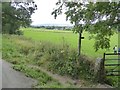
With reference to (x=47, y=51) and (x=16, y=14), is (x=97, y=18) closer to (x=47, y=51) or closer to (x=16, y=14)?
(x=16, y=14)

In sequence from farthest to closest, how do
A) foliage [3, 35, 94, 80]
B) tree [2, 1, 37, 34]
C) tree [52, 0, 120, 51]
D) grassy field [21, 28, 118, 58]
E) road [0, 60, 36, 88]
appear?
grassy field [21, 28, 118, 58] < foliage [3, 35, 94, 80] < tree [52, 0, 120, 51] < tree [2, 1, 37, 34] < road [0, 60, 36, 88]

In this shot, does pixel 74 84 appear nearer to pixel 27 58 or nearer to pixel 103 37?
pixel 103 37

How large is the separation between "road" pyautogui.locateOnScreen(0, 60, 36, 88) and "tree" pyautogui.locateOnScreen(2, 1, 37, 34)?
1184mm

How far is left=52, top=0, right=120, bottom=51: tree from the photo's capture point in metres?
6.68

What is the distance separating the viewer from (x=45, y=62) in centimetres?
843

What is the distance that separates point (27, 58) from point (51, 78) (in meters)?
2.01

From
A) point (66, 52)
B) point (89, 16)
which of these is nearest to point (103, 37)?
point (89, 16)

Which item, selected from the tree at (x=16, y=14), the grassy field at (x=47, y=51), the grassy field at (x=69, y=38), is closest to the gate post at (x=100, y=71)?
the grassy field at (x=47, y=51)

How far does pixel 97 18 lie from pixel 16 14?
2.09m

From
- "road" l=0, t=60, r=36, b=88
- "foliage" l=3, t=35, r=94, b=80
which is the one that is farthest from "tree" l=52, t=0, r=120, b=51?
"road" l=0, t=60, r=36, b=88

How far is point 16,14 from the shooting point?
6566 mm

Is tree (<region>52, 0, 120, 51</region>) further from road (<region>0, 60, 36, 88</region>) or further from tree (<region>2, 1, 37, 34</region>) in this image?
road (<region>0, 60, 36, 88</region>)

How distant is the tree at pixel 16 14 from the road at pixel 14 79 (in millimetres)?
1184

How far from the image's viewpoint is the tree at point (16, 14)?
21.6 ft
